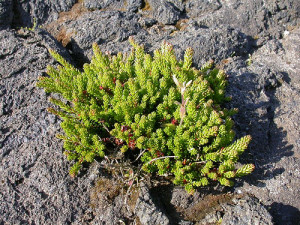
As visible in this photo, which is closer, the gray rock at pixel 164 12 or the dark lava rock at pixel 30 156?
the dark lava rock at pixel 30 156

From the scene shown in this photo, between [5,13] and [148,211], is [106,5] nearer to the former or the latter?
[5,13]

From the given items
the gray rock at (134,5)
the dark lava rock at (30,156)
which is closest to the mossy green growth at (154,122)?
the dark lava rock at (30,156)

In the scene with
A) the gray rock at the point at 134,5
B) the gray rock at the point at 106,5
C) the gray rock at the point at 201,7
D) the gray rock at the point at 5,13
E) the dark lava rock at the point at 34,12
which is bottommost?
the gray rock at the point at 201,7

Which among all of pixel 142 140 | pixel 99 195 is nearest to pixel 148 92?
pixel 142 140

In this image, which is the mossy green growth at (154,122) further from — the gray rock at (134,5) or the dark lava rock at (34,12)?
the dark lava rock at (34,12)

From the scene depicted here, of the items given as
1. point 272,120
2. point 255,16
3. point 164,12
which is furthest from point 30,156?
point 255,16

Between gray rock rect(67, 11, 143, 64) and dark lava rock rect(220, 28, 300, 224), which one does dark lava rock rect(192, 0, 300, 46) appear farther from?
gray rock rect(67, 11, 143, 64)
